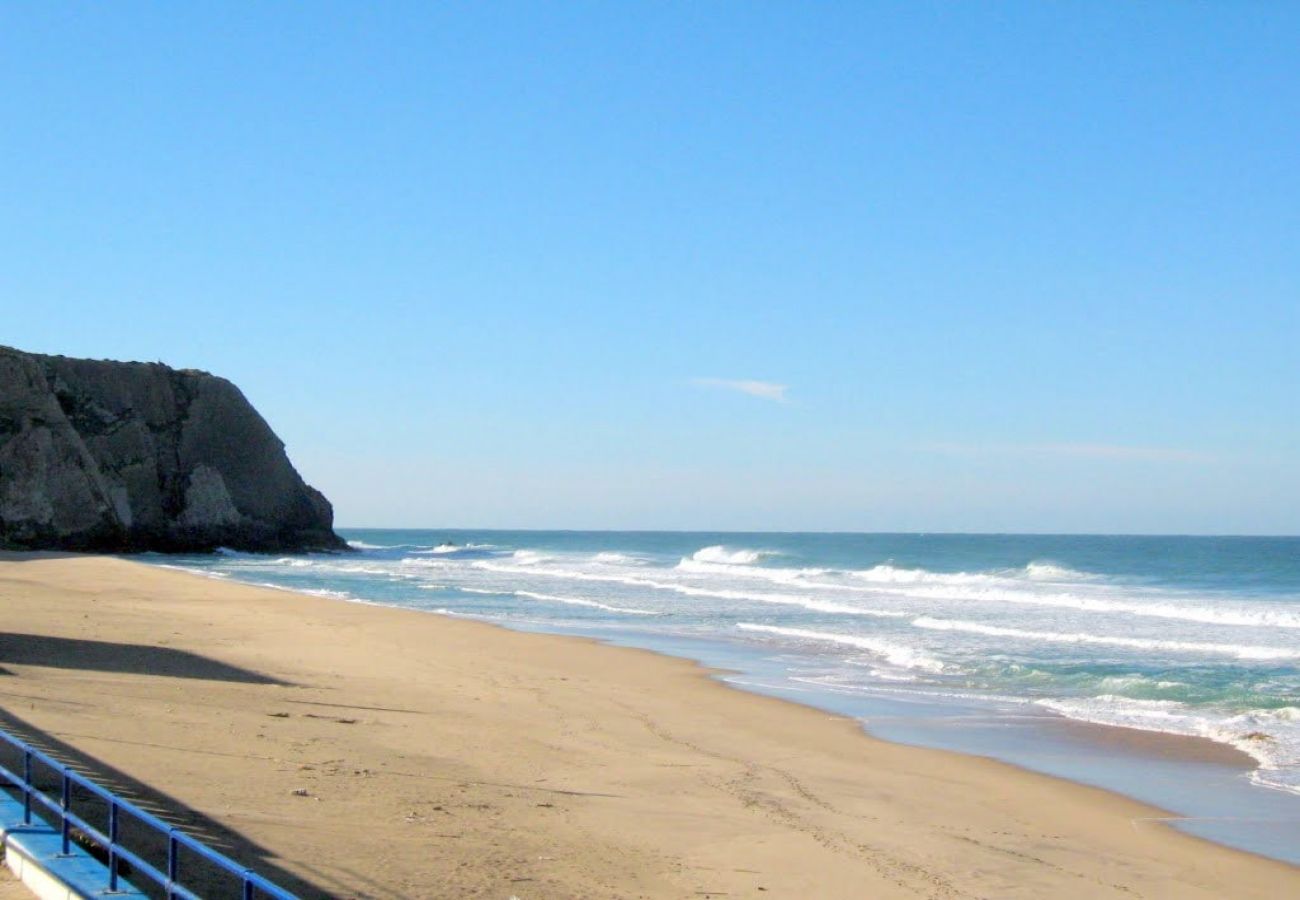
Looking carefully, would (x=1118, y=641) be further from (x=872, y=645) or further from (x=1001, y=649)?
(x=872, y=645)

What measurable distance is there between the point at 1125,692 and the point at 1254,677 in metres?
2.87

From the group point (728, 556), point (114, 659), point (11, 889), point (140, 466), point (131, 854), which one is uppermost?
point (140, 466)

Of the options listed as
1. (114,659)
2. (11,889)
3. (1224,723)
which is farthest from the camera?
(114,659)

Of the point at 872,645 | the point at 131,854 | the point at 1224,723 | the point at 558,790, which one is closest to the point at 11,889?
the point at 131,854

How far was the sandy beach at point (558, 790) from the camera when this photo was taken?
7527 millimetres

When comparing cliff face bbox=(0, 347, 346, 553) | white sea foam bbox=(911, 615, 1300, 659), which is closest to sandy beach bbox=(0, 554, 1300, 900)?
white sea foam bbox=(911, 615, 1300, 659)

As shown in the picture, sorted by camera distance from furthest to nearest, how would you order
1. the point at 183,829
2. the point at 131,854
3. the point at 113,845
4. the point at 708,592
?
1. the point at 708,592
2. the point at 183,829
3. the point at 131,854
4. the point at 113,845

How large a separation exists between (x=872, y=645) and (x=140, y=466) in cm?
4787

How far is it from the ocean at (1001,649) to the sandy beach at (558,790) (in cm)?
108

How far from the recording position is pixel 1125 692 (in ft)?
55.7

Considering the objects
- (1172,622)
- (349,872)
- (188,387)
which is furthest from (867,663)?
(188,387)

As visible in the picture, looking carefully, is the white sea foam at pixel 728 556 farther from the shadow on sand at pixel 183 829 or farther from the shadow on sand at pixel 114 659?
the shadow on sand at pixel 183 829

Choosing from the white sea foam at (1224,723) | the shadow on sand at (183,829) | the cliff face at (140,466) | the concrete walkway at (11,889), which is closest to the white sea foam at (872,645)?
the white sea foam at (1224,723)

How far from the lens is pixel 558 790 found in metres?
9.65
